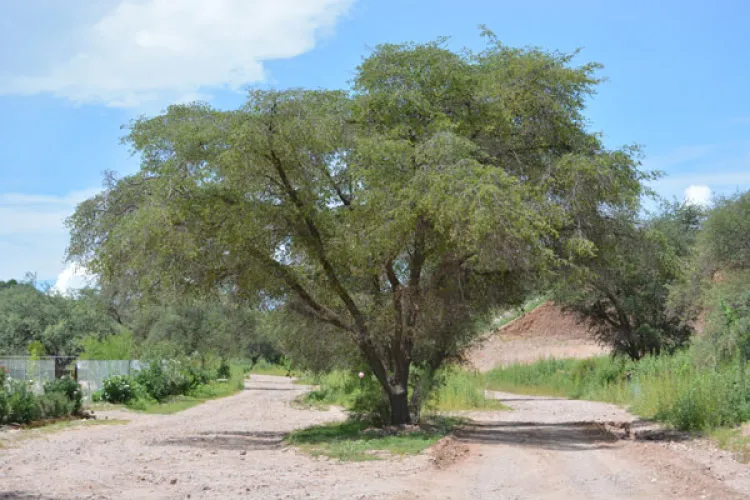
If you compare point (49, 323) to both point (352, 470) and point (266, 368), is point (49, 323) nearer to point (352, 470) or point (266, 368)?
point (352, 470)

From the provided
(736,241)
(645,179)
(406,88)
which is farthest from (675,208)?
(406,88)

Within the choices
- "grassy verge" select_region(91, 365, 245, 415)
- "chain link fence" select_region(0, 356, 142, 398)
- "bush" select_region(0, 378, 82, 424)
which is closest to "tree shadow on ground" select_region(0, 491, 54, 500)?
"bush" select_region(0, 378, 82, 424)

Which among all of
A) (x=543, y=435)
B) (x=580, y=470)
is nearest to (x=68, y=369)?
(x=543, y=435)

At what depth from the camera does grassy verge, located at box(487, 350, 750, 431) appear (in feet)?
66.9

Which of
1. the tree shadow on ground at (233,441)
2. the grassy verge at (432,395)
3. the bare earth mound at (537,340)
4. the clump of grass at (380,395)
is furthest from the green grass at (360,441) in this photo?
the bare earth mound at (537,340)

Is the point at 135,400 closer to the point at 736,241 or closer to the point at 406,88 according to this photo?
the point at 406,88

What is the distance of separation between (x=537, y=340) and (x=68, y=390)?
61568 millimetres

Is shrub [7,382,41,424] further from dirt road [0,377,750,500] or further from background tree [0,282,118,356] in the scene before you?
background tree [0,282,118,356]

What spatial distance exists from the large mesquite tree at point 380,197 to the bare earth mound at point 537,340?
181 feet

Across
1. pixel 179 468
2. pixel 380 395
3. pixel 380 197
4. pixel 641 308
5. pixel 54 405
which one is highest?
pixel 380 197

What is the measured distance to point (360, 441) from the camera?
19.1 meters

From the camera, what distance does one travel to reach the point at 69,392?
28.1 metres

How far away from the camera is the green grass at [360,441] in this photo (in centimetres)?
1722

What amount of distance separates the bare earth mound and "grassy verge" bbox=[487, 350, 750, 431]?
27.3 metres
